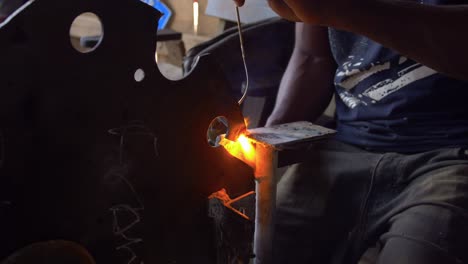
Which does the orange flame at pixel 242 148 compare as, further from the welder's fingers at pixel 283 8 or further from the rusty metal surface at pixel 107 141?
the welder's fingers at pixel 283 8

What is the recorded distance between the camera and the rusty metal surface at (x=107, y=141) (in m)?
0.47

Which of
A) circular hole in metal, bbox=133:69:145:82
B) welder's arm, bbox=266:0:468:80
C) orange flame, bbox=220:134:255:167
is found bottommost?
orange flame, bbox=220:134:255:167

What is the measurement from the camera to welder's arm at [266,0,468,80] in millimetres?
588

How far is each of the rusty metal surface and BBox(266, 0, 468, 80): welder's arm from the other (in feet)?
0.52

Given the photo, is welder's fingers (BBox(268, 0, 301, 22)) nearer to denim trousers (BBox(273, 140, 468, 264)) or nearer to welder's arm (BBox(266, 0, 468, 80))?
welder's arm (BBox(266, 0, 468, 80))

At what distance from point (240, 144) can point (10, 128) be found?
0.31m

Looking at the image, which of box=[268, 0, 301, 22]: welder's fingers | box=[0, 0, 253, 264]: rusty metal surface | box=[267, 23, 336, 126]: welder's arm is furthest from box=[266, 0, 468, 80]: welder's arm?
box=[267, 23, 336, 126]: welder's arm

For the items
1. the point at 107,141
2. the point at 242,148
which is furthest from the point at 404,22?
the point at 107,141

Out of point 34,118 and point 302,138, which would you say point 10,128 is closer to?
point 34,118

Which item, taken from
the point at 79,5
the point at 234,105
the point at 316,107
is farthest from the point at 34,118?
the point at 316,107

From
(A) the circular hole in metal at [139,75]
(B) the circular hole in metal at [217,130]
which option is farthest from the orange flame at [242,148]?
(A) the circular hole in metal at [139,75]

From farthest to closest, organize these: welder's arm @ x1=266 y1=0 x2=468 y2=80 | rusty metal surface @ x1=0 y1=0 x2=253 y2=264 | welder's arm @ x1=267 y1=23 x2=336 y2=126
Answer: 1. welder's arm @ x1=267 y1=23 x2=336 y2=126
2. welder's arm @ x1=266 y1=0 x2=468 y2=80
3. rusty metal surface @ x1=0 y1=0 x2=253 y2=264

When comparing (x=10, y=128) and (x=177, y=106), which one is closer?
(x=10, y=128)

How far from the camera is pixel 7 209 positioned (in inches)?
19.0
